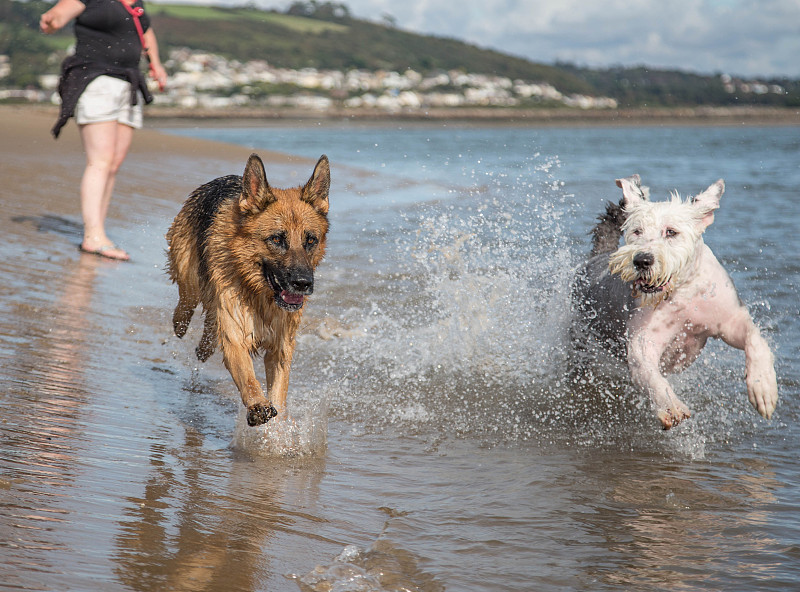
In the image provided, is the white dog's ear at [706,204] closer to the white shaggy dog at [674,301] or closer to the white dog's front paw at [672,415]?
the white shaggy dog at [674,301]

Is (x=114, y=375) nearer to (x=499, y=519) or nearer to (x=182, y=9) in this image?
(x=499, y=519)

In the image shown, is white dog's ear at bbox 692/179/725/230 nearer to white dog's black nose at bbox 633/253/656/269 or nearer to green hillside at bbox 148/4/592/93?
white dog's black nose at bbox 633/253/656/269

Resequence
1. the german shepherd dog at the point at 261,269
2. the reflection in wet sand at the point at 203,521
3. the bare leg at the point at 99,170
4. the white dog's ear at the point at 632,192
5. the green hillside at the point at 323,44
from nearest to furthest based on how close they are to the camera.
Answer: the reflection in wet sand at the point at 203,521 < the german shepherd dog at the point at 261,269 < the white dog's ear at the point at 632,192 < the bare leg at the point at 99,170 < the green hillside at the point at 323,44

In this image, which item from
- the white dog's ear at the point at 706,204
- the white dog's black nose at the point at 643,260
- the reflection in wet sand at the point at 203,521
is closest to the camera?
the reflection in wet sand at the point at 203,521

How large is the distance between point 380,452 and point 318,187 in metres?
1.39

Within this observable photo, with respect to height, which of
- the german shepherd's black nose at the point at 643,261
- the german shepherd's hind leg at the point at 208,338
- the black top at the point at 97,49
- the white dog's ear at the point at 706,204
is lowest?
the german shepherd's hind leg at the point at 208,338

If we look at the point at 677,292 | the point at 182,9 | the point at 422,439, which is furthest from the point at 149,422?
the point at 182,9

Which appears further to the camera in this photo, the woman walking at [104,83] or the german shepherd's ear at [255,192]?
the woman walking at [104,83]

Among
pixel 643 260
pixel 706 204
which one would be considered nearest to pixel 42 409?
pixel 643 260

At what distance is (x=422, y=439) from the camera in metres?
4.33

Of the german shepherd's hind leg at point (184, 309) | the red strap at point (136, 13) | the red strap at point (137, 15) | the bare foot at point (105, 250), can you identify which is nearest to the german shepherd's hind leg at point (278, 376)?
the german shepherd's hind leg at point (184, 309)

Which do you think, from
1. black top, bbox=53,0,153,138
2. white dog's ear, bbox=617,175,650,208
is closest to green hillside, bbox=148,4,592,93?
black top, bbox=53,0,153,138

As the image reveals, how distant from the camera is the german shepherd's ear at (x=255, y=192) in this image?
4152 millimetres

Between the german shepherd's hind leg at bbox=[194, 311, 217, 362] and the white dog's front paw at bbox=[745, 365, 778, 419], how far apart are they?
2.78 metres
